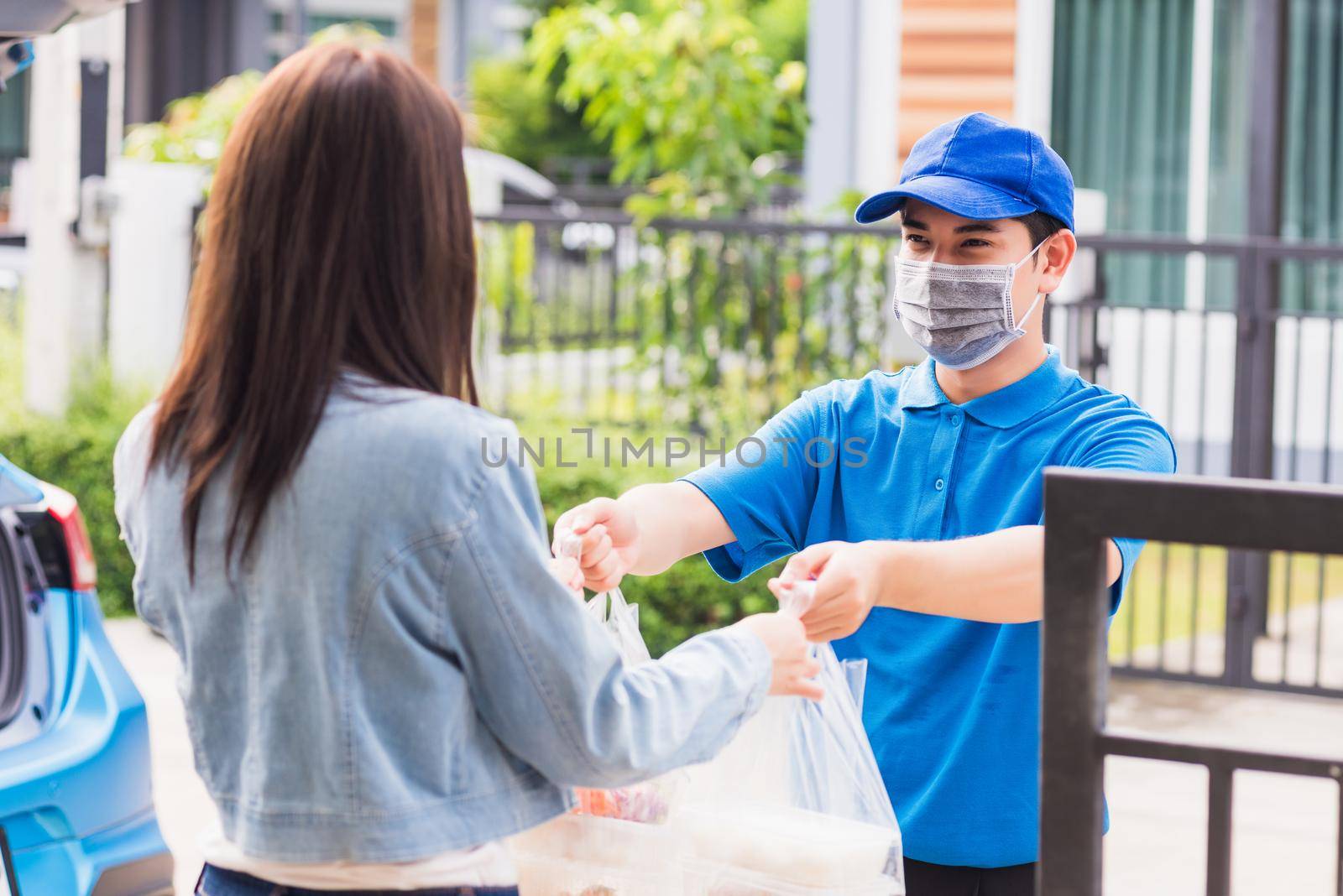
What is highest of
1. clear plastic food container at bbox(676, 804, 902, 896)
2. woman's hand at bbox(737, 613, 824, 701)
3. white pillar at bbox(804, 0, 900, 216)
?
white pillar at bbox(804, 0, 900, 216)

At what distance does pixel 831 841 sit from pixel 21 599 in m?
2.00

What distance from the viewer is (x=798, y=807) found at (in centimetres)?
201

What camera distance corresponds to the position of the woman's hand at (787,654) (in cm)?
180

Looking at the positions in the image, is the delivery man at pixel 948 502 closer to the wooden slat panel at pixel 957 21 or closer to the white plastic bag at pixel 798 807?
the white plastic bag at pixel 798 807

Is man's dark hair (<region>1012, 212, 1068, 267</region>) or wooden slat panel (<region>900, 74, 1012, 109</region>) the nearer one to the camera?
man's dark hair (<region>1012, 212, 1068, 267</region>)

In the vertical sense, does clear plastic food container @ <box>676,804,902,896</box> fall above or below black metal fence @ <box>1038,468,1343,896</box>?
below

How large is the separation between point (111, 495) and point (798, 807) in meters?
5.85

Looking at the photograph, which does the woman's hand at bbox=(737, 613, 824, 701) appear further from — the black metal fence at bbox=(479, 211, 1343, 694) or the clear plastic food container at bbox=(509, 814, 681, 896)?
the black metal fence at bbox=(479, 211, 1343, 694)

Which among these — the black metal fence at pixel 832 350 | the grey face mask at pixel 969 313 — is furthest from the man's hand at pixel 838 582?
the black metal fence at pixel 832 350

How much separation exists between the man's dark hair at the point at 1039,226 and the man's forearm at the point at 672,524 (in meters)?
0.58

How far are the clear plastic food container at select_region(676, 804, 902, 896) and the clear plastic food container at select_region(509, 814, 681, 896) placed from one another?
1.6 inches

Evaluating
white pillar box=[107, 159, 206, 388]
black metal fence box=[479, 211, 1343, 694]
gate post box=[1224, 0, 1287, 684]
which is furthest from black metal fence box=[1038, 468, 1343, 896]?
white pillar box=[107, 159, 206, 388]

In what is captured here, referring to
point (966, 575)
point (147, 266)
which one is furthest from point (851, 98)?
point (966, 575)

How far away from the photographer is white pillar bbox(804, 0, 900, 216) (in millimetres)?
9266
